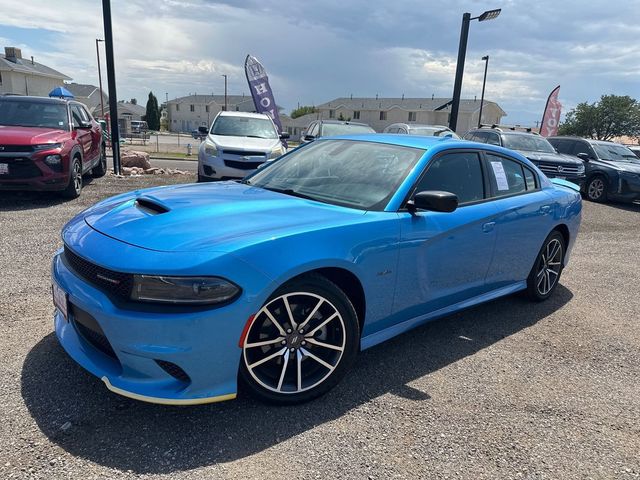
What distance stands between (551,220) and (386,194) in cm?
221

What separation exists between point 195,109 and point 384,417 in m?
99.6

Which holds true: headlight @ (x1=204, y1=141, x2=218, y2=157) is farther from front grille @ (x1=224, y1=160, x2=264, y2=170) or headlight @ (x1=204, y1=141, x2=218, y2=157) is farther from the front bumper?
the front bumper

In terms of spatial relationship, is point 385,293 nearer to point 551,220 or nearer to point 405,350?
point 405,350

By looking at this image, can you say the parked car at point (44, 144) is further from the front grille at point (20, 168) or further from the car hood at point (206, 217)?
the car hood at point (206, 217)

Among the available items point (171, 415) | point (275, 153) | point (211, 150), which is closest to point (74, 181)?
point (211, 150)

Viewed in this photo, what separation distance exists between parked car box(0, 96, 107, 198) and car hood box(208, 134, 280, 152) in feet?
8.03

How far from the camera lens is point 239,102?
9188cm

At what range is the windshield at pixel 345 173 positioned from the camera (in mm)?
3252

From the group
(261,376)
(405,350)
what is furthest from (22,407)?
(405,350)

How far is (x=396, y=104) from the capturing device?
70.5 metres

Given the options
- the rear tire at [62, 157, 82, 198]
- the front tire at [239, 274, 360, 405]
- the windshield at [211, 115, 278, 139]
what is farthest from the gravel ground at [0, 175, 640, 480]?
the windshield at [211, 115, 278, 139]

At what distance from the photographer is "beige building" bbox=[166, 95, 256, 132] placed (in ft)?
306

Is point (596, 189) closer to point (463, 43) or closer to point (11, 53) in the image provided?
point (463, 43)

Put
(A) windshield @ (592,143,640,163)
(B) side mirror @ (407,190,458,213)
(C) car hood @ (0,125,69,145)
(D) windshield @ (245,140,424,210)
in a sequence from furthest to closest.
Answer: (A) windshield @ (592,143,640,163) < (C) car hood @ (0,125,69,145) < (D) windshield @ (245,140,424,210) < (B) side mirror @ (407,190,458,213)
